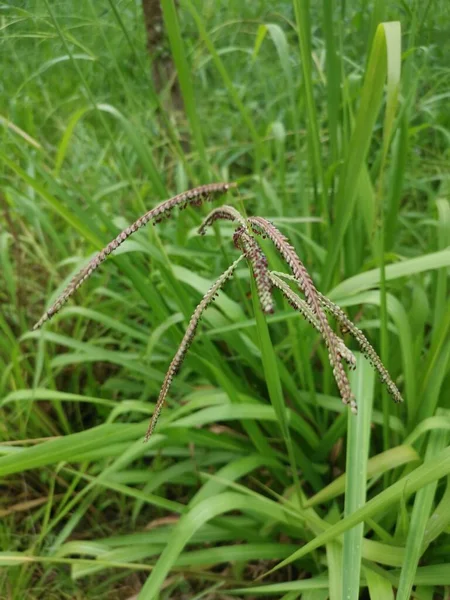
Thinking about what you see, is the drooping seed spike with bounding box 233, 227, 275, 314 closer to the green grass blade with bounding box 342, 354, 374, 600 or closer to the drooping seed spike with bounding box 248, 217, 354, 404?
the drooping seed spike with bounding box 248, 217, 354, 404

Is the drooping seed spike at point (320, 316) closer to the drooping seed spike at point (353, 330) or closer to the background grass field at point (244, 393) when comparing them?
the drooping seed spike at point (353, 330)

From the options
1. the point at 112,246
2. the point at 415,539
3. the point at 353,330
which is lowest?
the point at 415,539

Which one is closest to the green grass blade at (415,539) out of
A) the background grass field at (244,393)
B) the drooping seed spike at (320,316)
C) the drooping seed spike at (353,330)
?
the background grass field at (244,393)

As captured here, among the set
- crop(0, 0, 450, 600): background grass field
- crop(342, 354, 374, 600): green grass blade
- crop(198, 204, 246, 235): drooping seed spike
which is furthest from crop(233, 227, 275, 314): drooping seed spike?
crop(342, 354, 374, 600): green grass blade

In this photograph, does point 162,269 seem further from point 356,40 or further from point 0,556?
point 356,40

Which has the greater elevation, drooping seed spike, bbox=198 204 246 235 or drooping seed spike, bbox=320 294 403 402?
drooping seed spike, bbox=198 204 246 235

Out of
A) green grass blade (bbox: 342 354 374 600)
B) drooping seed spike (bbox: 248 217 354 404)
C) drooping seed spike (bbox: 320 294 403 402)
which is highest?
drooping seed spike (bbox: 248 217 354 404)

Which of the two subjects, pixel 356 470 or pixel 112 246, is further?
pixel 356 470

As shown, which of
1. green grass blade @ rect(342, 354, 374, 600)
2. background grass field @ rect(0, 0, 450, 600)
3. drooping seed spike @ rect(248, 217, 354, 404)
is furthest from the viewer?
background grass field @ rect(0, 0, 450, 600)

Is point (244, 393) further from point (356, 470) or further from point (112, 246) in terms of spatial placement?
point (112, 246)

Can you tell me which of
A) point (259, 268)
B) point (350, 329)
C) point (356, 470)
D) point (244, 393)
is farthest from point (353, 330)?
point (244, 393)
